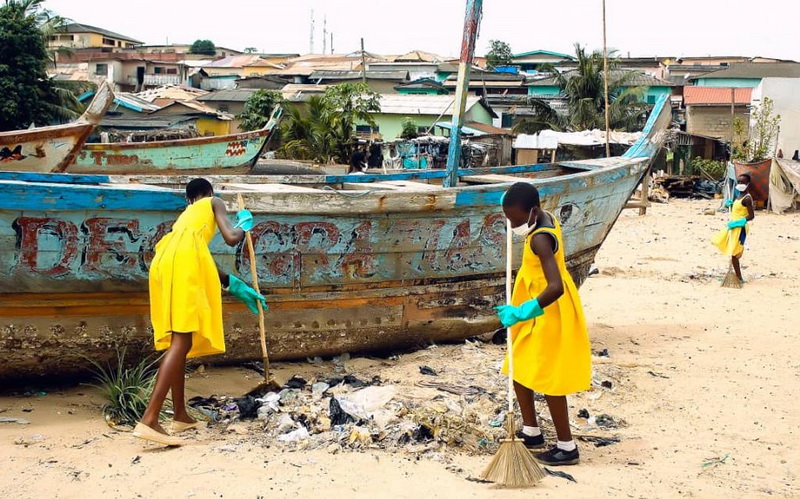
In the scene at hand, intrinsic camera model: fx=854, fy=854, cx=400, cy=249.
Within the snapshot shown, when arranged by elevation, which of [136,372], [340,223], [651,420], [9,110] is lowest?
[651,420]

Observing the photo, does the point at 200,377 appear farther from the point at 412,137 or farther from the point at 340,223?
the point at 412,137

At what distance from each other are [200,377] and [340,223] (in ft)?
Answer: 4.65

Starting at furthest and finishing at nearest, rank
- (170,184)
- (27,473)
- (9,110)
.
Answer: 1. (9,110)
2. (170,184)
3. (27,473)

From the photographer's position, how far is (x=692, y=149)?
30.6m

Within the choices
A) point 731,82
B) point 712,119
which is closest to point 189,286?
point 712,119

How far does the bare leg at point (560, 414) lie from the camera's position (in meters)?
4.31

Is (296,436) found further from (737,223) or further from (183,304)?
(737,223)

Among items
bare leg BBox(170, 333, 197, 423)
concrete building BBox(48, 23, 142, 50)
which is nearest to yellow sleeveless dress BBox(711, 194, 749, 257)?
bare leg BBox(170, 333, 197, 423)

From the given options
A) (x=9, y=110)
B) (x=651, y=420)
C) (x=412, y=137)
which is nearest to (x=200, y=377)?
(x=651, y=420)

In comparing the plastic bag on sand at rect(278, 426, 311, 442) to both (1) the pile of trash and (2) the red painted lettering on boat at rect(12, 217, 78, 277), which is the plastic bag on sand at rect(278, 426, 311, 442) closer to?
(1) the pile of trash

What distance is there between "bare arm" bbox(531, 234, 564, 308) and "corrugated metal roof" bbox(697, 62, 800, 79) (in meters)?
39.9

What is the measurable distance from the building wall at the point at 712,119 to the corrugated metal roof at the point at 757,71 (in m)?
6.77

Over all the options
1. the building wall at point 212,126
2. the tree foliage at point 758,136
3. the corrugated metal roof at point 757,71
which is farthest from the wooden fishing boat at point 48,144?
the corrugated metal roof at point 757,71

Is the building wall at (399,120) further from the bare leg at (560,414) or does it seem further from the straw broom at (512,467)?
the straw broom at (512,467)
